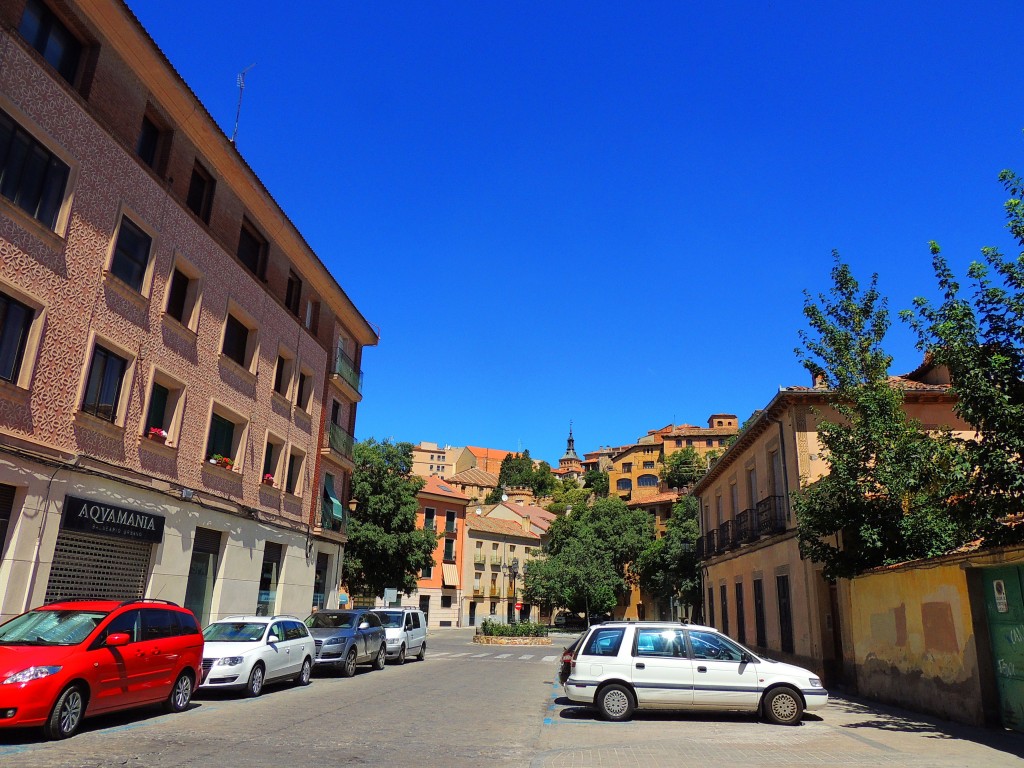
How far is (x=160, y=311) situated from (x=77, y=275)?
283 centimetres

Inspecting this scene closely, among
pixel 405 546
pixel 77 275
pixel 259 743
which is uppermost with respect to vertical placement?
pixel 77 275

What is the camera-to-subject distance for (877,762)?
27.1 feet

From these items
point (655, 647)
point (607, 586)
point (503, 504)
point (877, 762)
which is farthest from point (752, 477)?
point (503, 504)

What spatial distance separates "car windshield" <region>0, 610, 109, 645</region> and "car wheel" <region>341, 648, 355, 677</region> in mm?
9367

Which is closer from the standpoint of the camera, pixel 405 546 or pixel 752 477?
pixel 752 477

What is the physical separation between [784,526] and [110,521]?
17115 millimetres

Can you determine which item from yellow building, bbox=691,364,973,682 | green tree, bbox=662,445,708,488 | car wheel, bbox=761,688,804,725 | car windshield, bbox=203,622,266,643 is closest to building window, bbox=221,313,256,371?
car windshield, bbox=203,622,266,643

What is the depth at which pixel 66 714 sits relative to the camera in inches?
334

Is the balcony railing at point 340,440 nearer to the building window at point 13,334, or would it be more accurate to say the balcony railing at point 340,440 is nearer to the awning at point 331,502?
the awning at point 331,502

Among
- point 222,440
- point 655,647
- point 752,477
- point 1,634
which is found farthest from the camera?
point 752,477

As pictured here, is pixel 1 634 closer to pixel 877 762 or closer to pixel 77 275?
pixel 77 275

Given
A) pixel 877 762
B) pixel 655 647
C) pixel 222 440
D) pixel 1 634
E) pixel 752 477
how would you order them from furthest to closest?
pixel 752 477 → pixel 222 440 → pixel 655 647 → pixel 1 634 → pixel 877 762

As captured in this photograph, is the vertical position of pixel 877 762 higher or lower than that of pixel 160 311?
lower

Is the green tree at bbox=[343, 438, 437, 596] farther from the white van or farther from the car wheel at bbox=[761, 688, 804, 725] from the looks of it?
the car wheel at bbox=[761, 688, 804, 725]
